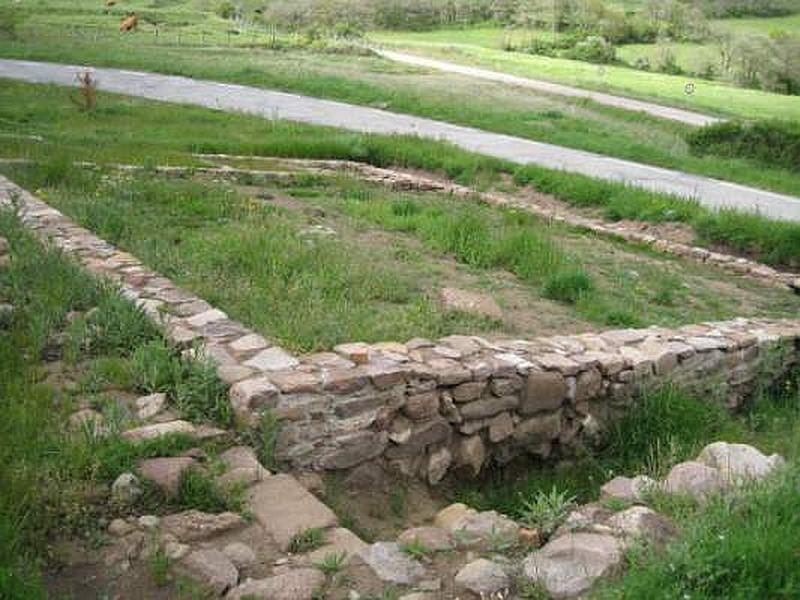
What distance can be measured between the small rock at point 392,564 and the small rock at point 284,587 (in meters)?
0.23

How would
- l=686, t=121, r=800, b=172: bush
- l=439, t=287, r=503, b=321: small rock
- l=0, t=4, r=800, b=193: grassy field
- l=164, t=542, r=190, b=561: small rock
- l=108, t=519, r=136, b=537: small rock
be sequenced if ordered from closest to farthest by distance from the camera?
l=164, t=542, r=190, b=561: small rock, l=108, t=519, r=136, b=537: small rock, l=439, t=287, r=503, b=321: small rock, l=686, t=121, r=800, b=172: bush, l=0, t=4, r=800, b=193: grassy field

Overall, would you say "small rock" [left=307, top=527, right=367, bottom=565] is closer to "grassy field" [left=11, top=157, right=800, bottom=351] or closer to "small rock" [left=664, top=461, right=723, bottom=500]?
"small rock" [left=664, top=461, right=723, bottom=500]

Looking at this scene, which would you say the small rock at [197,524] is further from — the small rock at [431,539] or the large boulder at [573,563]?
the large boulder at [573,563]

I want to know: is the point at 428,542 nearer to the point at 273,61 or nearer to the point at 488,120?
the point at 488,120

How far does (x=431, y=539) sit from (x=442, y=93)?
23.2 meters

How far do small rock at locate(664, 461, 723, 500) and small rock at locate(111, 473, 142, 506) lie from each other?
7.79 feet

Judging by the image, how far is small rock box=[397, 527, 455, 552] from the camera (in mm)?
3623

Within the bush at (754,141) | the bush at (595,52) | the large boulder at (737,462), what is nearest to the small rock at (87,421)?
the large boulder at (737,462)

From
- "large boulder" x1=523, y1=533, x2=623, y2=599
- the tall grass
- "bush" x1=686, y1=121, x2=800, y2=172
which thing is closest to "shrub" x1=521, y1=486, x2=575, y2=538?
"large boulder" x1=523, y1=533, x2=623, y2=599

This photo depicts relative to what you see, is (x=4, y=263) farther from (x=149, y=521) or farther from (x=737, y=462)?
(x=737, y=462)

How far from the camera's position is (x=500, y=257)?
347 inches

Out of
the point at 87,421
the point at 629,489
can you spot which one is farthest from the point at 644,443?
the point at 87,421

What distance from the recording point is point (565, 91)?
29.8 m

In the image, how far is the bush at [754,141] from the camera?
17.3 m
